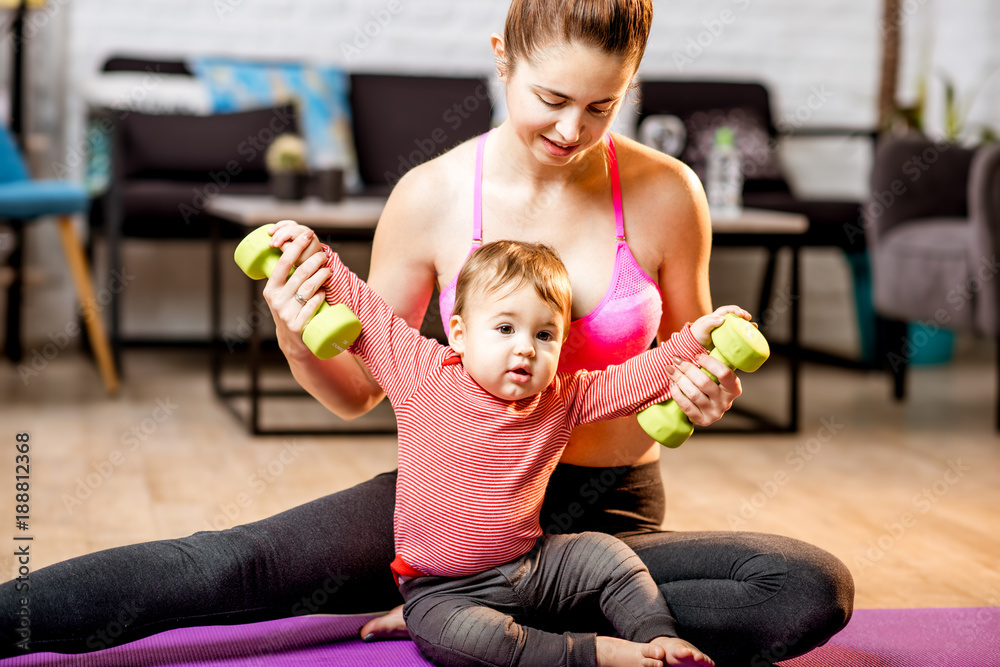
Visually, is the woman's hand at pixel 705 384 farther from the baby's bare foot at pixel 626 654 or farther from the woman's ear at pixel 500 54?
the woman's ear at pixel 500 54

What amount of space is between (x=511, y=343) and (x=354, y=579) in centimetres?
35

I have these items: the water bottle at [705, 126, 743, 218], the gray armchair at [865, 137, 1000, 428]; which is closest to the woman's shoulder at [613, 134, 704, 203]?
the water bottle at [705, 126, 743, 218]

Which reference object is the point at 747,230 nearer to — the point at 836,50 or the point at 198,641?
the point at 198,641

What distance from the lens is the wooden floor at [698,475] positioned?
1831 millimetres

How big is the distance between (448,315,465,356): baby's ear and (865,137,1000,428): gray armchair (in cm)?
193

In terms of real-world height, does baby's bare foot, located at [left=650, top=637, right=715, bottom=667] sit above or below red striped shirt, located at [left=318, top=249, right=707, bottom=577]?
below

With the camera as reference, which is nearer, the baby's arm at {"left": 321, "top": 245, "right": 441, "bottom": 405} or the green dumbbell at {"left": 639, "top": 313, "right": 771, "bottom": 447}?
the green dumbbell at {"left": 639, "top": 313, "right": 771, "bottom": 447}

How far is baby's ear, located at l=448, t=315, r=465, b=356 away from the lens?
116 cm

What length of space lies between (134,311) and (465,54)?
58.9 inches

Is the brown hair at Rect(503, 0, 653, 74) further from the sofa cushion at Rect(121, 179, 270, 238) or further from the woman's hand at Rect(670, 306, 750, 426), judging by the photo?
the sofa cushion at Rect(121, 179, 270, 238)

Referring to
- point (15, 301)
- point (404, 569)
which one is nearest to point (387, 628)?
point (404, 569)

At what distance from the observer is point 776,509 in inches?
82.4

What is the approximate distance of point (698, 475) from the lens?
7.74 feet

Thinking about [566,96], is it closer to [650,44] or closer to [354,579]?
[354,579]
